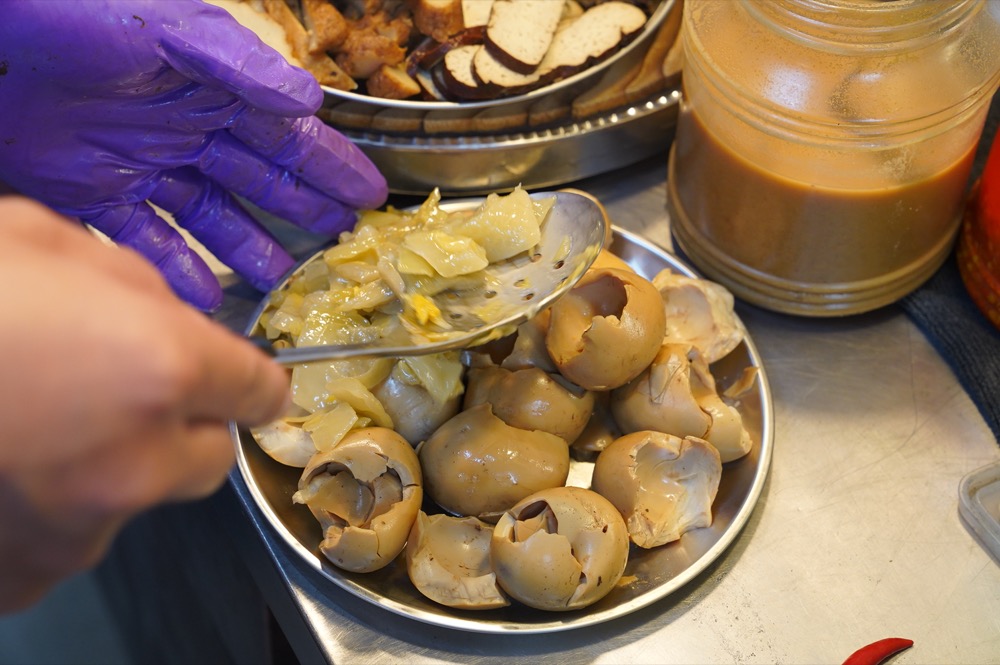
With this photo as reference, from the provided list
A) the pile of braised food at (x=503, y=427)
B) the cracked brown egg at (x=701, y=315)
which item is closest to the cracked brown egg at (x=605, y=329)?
the pile of braised food at (x=503, y=427)

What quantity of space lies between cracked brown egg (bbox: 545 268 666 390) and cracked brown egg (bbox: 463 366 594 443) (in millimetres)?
22

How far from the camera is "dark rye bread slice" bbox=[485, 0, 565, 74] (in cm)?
126

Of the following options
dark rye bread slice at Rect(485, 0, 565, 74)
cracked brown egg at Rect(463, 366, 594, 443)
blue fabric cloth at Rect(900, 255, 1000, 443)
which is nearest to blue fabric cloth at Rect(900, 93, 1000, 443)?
blue fabric cloth at Rect(900, 255, 1000, 443)

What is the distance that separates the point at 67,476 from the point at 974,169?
1.30m

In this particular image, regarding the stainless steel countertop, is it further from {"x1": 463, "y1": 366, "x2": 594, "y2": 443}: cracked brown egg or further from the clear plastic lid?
{"x1": 463, "y1": 366, "x2": 594, "y2": 443}: cracked brown egg

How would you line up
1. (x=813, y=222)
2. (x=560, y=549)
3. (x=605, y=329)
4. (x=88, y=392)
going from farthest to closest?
(x=813, y=222)
(x=605, y=329)
(x=560, y=549)
(x=88, y=392)

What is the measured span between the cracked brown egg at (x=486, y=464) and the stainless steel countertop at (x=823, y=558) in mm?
144

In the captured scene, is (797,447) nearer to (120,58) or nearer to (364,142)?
(364,142)

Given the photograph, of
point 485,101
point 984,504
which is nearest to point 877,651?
point 984,504

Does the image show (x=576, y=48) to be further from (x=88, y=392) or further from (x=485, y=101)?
(x=88, y=392)

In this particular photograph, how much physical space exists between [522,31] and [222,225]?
1.74ft

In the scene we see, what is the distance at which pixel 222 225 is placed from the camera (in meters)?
1.16

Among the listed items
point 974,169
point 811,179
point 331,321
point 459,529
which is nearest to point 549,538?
point 459,529

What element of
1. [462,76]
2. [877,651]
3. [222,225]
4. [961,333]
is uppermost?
[462,76]
